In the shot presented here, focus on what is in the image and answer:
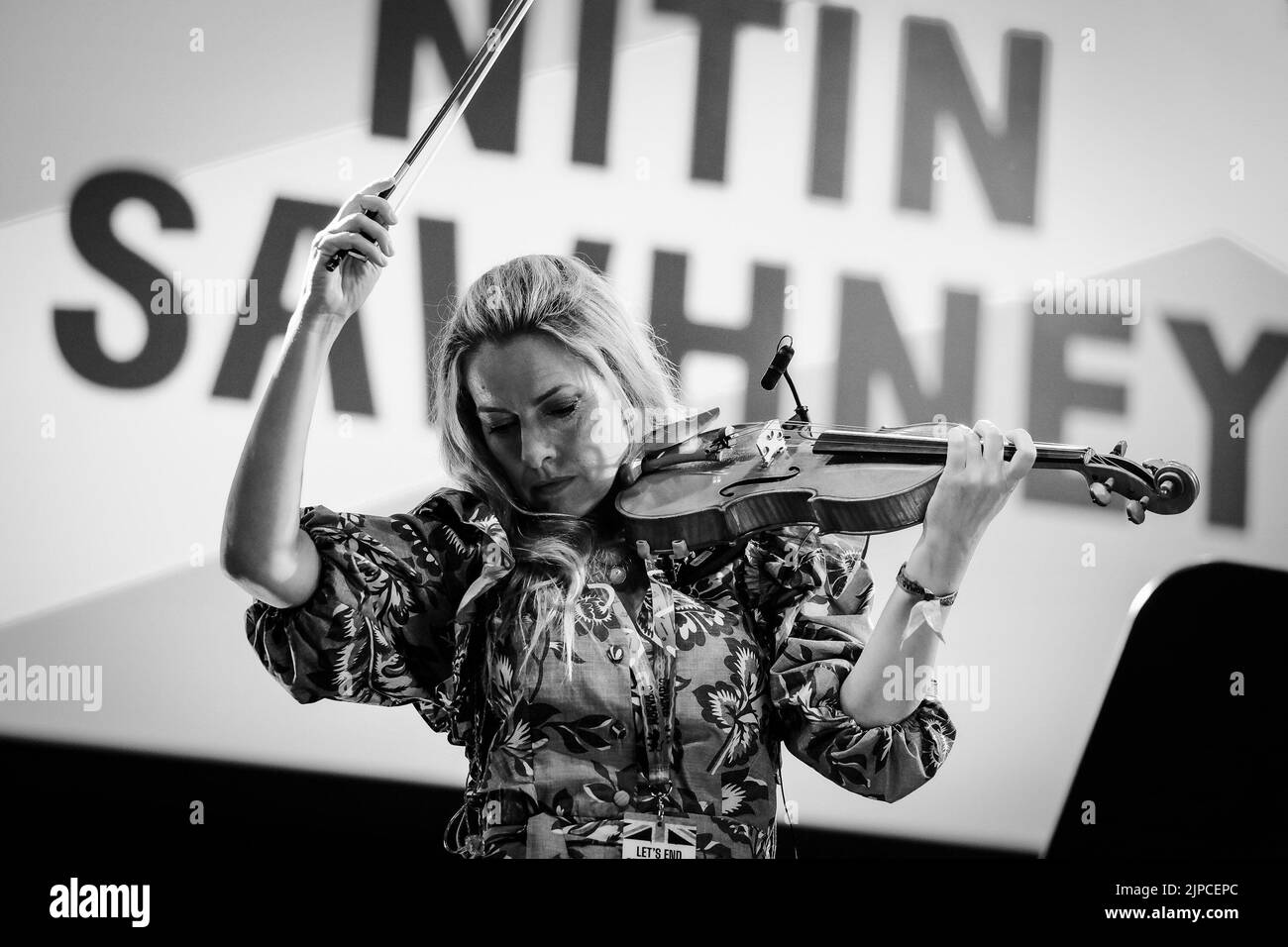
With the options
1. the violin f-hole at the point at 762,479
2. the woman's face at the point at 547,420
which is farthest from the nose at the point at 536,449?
the violin f-hole at the point at 762,479

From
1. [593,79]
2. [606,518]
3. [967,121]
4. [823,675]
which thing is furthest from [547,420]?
[967,121]

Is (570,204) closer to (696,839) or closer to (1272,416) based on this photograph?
(696,839)

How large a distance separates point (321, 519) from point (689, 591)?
558 mm

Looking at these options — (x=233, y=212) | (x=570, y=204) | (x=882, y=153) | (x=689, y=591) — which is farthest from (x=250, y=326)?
(x=882, y=153)

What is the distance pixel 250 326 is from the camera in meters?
2.76

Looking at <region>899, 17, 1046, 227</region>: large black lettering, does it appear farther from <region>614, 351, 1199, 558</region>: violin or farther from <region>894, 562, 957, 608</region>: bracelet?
<region>894, 562, 957, 608</region>: bracelet

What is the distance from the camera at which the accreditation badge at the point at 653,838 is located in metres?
1.87

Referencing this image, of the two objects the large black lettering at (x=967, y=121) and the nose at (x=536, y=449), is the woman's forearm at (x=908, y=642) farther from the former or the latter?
the large black lettering at (x=967, y=121)

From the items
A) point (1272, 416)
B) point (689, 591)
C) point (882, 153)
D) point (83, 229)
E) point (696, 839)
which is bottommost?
point (696, 839)

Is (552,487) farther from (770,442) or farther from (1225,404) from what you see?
(1225,404)

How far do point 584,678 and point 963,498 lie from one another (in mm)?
586

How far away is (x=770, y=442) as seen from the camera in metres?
2.09

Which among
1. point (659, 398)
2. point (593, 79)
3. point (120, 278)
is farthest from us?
point (593, 79)

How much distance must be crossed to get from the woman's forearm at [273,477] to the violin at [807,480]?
0.52 meters
